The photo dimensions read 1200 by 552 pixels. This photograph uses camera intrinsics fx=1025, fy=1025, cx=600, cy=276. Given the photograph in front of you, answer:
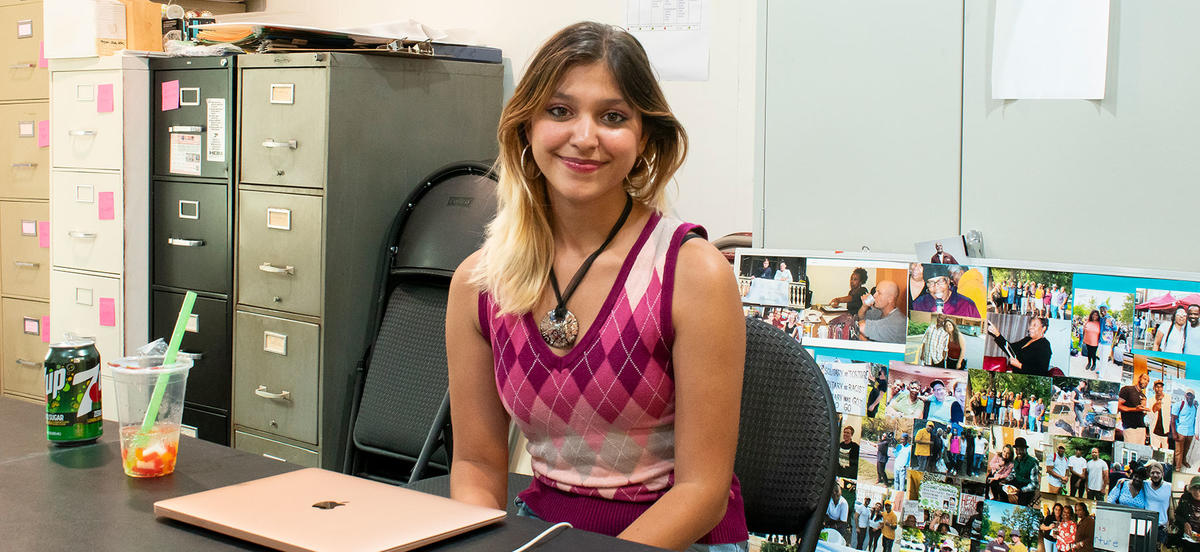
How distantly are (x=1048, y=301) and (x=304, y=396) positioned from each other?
2.03m

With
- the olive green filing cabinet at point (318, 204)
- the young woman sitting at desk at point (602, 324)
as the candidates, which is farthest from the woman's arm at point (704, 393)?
the olive green filing cabinet at point (318, 204)

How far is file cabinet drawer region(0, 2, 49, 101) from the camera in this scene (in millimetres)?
3891

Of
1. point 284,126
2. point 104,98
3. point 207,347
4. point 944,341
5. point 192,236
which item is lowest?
point 207,347

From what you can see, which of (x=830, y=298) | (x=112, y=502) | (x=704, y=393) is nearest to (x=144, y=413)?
(x=112, y=502)

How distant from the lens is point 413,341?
9.20 ft

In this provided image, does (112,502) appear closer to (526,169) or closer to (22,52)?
(526,169)

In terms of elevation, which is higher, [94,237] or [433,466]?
[94,237]

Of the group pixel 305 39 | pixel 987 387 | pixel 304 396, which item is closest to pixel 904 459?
pixel 987 387

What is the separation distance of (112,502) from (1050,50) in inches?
62.7

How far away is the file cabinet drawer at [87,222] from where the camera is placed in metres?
3.36

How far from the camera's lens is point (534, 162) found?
62.1 inches

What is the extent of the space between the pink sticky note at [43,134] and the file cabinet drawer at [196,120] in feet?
2.77

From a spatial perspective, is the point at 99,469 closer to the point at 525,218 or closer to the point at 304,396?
the point at 525,218

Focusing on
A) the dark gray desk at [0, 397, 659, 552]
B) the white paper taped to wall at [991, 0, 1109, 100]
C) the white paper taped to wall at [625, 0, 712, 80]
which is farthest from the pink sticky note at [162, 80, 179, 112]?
the white paper taped to wall at [991, 0, 1109, 100]
